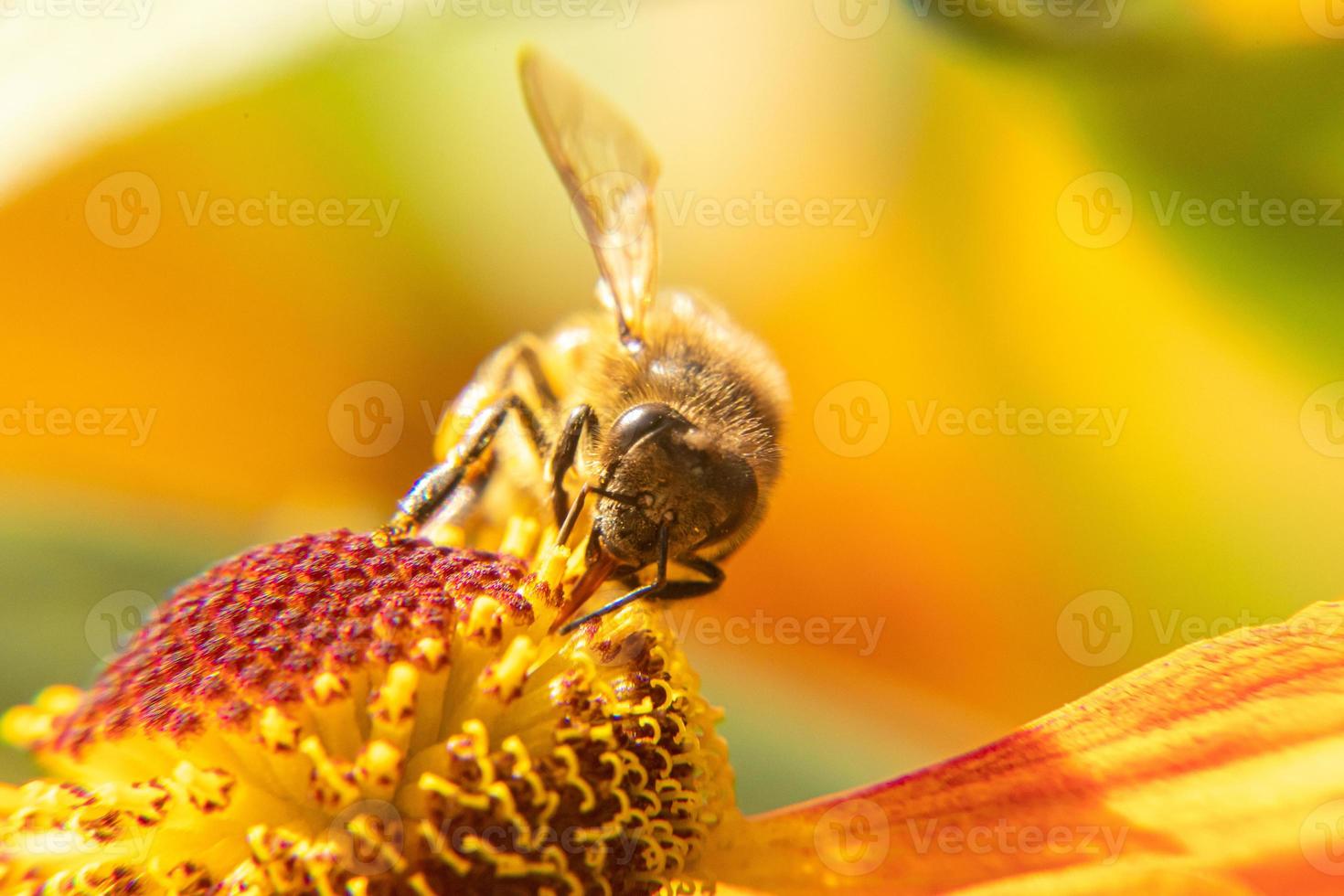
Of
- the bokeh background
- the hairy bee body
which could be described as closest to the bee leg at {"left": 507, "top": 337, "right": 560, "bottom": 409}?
the hairy bee body

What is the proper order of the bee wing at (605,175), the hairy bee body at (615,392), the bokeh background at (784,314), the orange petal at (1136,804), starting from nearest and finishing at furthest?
Result: 1. the orange petal at (1136,804)
2. the hairy bee body at (615,392)
3. the bee wing at (605,175)
4. the bokeh background at (784,314)

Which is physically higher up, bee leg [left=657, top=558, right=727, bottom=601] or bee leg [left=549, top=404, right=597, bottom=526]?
bee leg [left=549, top=404, right=597, bottom=526]

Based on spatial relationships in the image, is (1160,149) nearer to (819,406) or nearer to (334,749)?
(819,406)

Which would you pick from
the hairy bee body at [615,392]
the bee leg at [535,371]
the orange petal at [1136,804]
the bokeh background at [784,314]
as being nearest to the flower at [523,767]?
the orange petal at [1136,804]

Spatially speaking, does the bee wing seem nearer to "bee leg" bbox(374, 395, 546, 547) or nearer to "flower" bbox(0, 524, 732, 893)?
"bee leg" bbox(374, 395, 546, 547)

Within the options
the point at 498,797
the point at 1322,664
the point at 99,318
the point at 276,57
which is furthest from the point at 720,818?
the point at 99,318

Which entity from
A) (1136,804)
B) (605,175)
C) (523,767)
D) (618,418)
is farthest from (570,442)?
(1136,804)

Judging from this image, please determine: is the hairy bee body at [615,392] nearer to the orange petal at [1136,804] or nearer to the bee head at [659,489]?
the bee head at [659,489]
